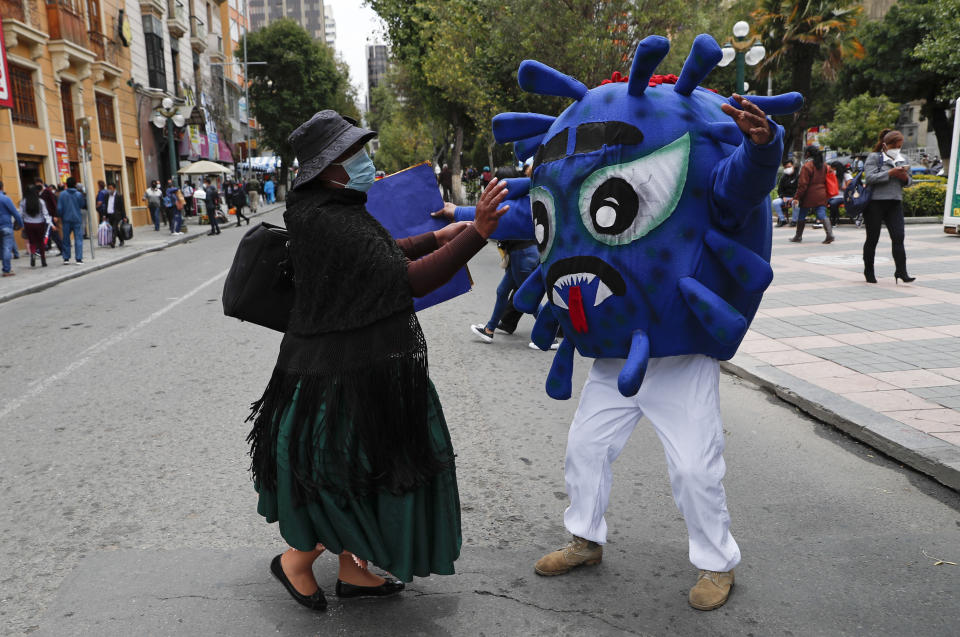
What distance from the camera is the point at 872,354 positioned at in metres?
6.03

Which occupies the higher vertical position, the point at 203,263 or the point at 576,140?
the point at 576,140

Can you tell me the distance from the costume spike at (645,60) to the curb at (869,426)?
2678 millimetres

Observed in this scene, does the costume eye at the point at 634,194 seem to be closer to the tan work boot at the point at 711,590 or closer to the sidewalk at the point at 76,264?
the tan work boot at the point at 711,590

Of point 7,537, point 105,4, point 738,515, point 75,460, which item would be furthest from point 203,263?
point 105,4

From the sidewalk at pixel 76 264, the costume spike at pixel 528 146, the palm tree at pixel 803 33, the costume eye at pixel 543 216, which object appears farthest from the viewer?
the palm tree at pixel 803 33

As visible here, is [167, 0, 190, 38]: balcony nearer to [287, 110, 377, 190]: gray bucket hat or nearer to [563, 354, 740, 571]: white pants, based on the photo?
[287, 110, 377, 190]: gray bucket hat

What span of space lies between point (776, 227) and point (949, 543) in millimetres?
16216

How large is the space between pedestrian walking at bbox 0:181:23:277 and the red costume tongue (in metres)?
13.7

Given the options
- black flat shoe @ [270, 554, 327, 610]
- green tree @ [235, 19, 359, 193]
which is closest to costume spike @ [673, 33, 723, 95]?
black flat shoe @ [270, 554, 327, 610]

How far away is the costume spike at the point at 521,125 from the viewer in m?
2.80

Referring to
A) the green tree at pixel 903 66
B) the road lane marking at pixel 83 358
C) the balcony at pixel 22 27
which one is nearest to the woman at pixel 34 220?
the road lane marking at pixel 83 358

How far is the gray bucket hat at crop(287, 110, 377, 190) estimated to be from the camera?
2.36 meters

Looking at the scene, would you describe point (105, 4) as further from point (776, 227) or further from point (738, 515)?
point (738, 515)

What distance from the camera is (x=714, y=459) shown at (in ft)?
8.38
